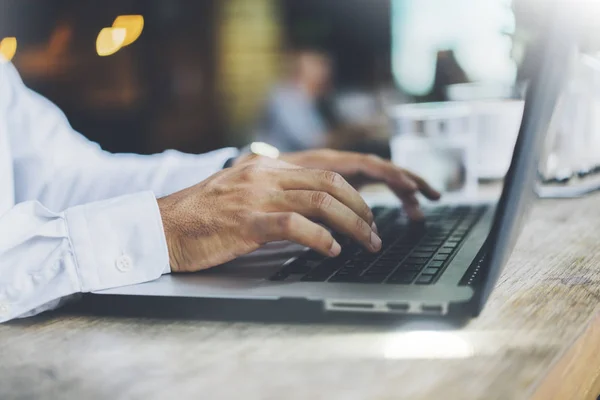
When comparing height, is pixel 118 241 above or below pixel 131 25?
below

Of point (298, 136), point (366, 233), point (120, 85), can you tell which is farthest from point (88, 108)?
point (366, 233)

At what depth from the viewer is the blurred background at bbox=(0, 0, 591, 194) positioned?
3.08 m

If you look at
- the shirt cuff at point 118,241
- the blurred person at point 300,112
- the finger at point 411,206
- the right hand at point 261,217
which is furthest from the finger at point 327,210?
the blurred person at point 300,112

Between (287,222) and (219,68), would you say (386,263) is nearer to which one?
(287,222)

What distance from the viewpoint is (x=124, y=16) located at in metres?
3.99

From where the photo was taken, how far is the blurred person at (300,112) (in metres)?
3.01

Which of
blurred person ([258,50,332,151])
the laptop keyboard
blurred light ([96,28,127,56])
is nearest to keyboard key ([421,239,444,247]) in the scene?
the laptop keyboard

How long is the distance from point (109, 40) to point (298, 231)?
12.2 ft

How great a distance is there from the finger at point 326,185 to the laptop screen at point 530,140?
16 cm

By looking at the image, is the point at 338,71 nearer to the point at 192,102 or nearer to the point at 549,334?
the point at 192,102

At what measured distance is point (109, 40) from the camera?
392 centimetres

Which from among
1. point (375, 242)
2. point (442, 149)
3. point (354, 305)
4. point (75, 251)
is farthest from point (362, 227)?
point (442, 149)

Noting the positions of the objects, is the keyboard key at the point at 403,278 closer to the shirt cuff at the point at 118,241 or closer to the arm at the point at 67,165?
the shirt cuff at the point at 118,241

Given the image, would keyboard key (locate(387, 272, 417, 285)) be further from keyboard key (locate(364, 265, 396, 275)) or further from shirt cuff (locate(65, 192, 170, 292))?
shirt cuff (locate(65, 192, 170, 292))
